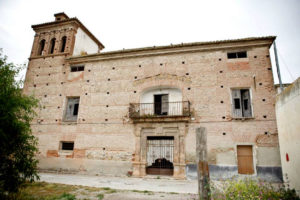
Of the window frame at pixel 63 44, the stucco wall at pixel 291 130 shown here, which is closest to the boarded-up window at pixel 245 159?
the stucco wall at pixel 291 130

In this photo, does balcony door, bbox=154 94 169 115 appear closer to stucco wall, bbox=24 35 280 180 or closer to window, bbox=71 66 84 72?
stucco wall, bbox=24 35 280 180

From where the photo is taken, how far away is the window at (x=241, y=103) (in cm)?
1089

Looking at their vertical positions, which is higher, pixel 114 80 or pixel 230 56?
pixel 230 56

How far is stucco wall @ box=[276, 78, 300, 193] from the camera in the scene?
5938mm

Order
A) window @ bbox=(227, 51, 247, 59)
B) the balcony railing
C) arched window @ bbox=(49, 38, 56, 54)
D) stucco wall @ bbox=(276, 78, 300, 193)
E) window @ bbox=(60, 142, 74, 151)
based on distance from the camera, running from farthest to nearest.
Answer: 1. arched window @ bbox=(49, 38, 56, 54)
2. window @ bbox=(60, 142, 74, 151)
3. window @ bbox=(227, 51, 247, 59)
4. the balcony railing
5. stucco wall @ bbox=(276, 78, 300, 193)

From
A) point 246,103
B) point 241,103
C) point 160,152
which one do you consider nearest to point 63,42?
point 160,152

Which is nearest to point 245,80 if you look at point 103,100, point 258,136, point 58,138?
point 258,136

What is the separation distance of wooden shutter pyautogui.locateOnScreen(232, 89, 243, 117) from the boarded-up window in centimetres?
184

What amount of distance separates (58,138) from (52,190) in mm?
6770

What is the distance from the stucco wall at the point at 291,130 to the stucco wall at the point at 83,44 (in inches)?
567

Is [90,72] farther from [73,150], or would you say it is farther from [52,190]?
[52,190]

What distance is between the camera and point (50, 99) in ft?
46.3

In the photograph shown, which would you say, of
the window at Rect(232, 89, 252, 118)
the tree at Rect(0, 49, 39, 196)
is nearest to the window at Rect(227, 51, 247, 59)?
the window at Rect(232, 89, 252, 118)

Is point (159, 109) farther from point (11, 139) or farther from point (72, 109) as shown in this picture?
point (11, 139)
